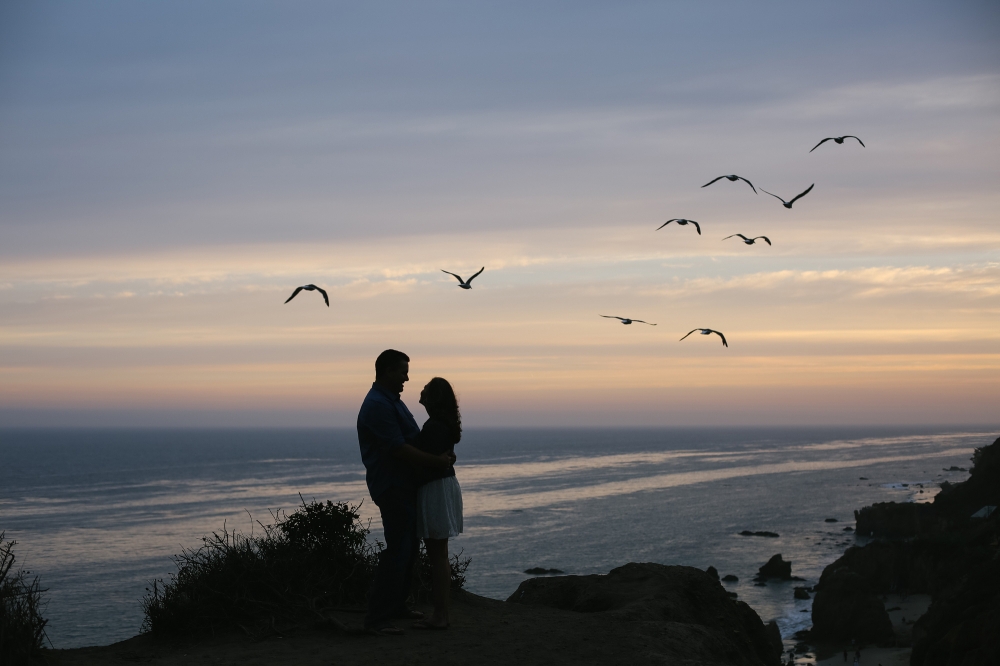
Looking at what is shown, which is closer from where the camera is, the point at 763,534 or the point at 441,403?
the point at 441,403

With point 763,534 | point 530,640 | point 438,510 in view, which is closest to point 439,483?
point 438,510

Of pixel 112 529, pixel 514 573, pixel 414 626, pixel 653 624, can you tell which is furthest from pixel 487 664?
pixel 112 529

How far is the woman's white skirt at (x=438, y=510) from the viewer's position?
7.32m

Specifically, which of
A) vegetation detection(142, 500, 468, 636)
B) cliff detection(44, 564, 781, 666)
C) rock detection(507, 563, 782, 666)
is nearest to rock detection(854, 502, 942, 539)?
rock detection(507, 563, 782, 666)

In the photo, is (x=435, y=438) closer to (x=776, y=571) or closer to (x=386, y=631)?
(x=386, y=631)

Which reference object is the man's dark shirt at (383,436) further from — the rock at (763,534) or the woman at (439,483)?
the rock at (763,534)

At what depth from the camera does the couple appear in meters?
7.22

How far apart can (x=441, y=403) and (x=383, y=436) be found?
611 mm

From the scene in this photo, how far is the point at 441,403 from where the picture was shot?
23.8 feet

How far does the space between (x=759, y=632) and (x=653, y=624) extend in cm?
358

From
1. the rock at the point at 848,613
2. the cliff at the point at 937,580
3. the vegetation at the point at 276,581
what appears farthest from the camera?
the rock at the point at 848,613

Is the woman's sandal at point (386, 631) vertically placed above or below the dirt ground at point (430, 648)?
above

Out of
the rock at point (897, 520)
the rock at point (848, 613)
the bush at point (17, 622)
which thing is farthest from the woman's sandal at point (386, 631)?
the rock at point (897, 520)

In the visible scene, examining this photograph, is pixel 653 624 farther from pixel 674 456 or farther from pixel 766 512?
pixel 674 456
